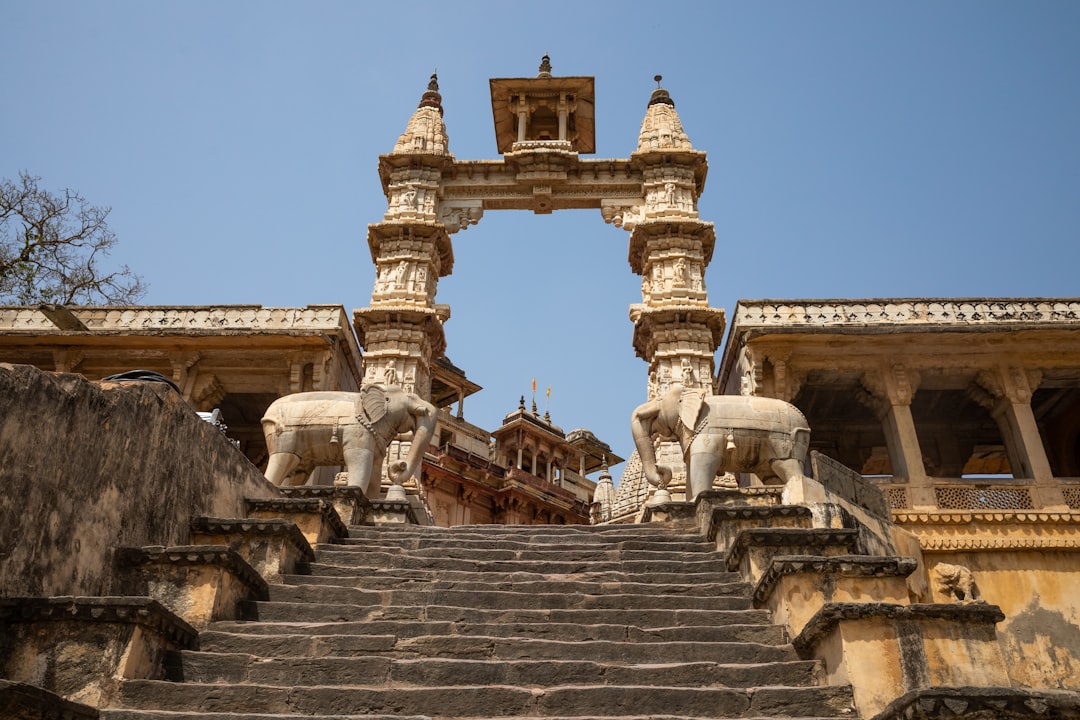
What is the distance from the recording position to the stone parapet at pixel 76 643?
13.9 ft

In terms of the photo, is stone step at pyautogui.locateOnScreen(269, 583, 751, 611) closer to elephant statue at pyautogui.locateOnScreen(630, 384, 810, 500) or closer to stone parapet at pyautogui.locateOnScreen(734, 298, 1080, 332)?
elephant statue at pyautogui.locateOnScreen(630, 384, 810, 500)

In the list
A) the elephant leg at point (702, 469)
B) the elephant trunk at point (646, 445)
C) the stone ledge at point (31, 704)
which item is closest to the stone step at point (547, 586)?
the stone ledge at point (31, 704)

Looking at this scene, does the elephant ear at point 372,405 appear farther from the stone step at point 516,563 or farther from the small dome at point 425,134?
the small dome at point 425,134

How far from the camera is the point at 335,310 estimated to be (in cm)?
1711

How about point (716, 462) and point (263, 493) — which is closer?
point (263, 493)

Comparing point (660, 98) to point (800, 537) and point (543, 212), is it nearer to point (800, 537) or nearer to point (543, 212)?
point (543, 212)

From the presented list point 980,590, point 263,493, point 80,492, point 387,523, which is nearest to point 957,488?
point 980,590

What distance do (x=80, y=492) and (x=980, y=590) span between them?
40.0ft

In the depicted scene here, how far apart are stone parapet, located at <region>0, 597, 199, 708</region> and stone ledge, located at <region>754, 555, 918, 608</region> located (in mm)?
3898

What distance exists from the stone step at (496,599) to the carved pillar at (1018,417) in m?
10.3

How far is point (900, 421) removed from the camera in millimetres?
15000

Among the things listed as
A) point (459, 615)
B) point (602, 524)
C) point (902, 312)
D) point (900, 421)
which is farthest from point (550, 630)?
point (902, 312)

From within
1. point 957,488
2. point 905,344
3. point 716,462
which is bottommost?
point 716,462

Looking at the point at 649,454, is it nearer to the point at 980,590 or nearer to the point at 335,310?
the point at 980,590
